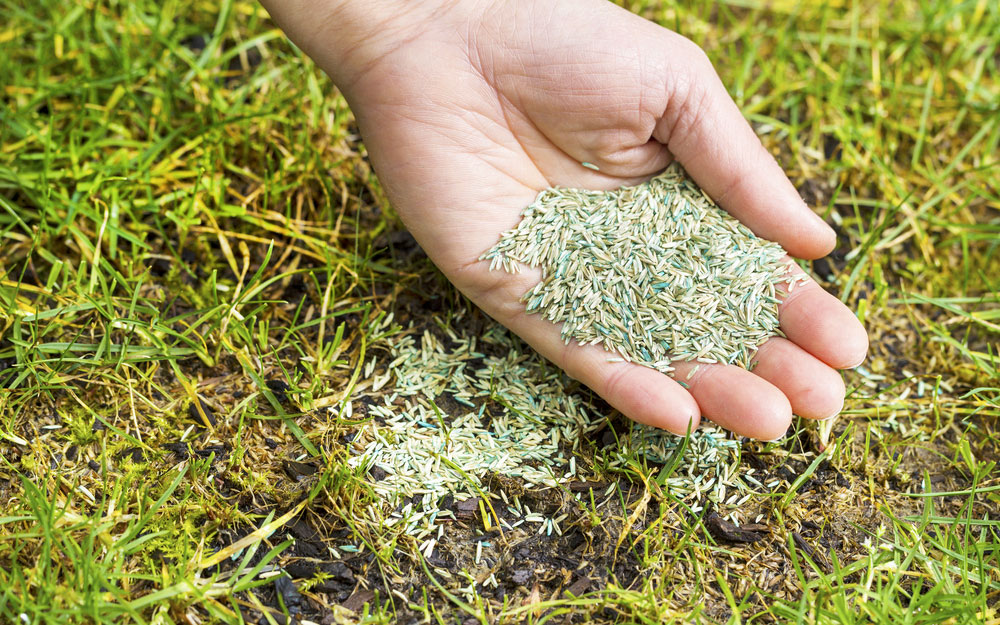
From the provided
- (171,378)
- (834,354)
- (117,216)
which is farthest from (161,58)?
(834,354)

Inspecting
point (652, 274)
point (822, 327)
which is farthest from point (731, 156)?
point (822, 327)

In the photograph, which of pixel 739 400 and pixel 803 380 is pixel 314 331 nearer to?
pixel 739 400

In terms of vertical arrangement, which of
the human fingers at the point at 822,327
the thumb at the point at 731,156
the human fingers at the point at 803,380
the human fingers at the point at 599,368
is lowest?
the human fingers at the point at 599,368

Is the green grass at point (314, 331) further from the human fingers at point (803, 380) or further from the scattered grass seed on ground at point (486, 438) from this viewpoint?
the human fingers at point (803, 380)

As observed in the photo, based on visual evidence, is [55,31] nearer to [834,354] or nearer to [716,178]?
[716,178]

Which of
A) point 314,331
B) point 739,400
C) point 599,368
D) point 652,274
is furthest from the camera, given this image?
point 314,331

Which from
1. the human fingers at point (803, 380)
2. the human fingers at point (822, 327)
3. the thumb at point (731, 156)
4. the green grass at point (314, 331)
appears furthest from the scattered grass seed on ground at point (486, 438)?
the thumb at point (731, 156)

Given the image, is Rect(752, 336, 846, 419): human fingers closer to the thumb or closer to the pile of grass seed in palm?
the pile of grass seed in palm
